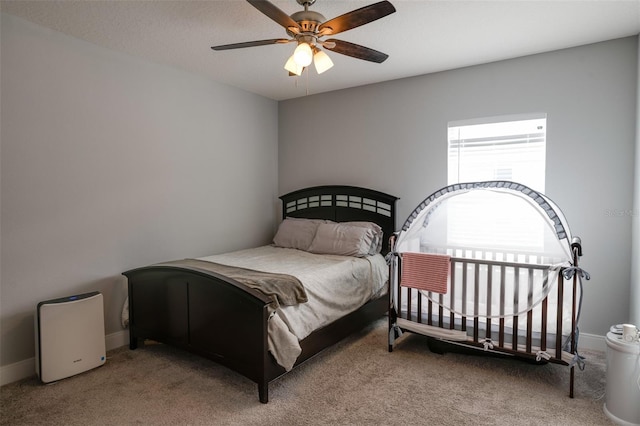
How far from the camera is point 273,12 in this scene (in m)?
1.84

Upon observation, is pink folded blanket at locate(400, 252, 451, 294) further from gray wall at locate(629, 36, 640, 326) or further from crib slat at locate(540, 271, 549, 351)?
gray wall at locate(629, 36, 640, 326)

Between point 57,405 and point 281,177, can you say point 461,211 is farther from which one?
point 57,405

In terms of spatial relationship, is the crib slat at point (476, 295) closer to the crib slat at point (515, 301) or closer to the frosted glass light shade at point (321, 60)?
the crib slat at point (515, 301)

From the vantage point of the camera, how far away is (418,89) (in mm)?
3781

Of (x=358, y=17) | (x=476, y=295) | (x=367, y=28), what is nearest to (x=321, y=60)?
(x=358, y=17)

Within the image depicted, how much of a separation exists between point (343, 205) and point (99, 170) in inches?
95.6

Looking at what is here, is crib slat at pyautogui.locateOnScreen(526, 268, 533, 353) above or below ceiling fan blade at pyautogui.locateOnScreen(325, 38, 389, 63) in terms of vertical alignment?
below

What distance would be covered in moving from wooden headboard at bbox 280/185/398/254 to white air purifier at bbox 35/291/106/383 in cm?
238

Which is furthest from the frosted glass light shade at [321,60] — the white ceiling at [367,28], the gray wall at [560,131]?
the gray wall at [560,131]

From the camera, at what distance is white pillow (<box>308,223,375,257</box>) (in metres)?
3.59

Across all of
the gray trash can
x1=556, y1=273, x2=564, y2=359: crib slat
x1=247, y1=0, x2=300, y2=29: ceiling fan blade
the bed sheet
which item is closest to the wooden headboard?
the bed sheet

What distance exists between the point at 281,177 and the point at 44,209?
8.72 ft

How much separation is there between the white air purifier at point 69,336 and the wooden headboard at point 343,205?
238cm

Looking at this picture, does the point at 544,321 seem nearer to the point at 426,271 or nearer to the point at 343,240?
the point at 426,271
